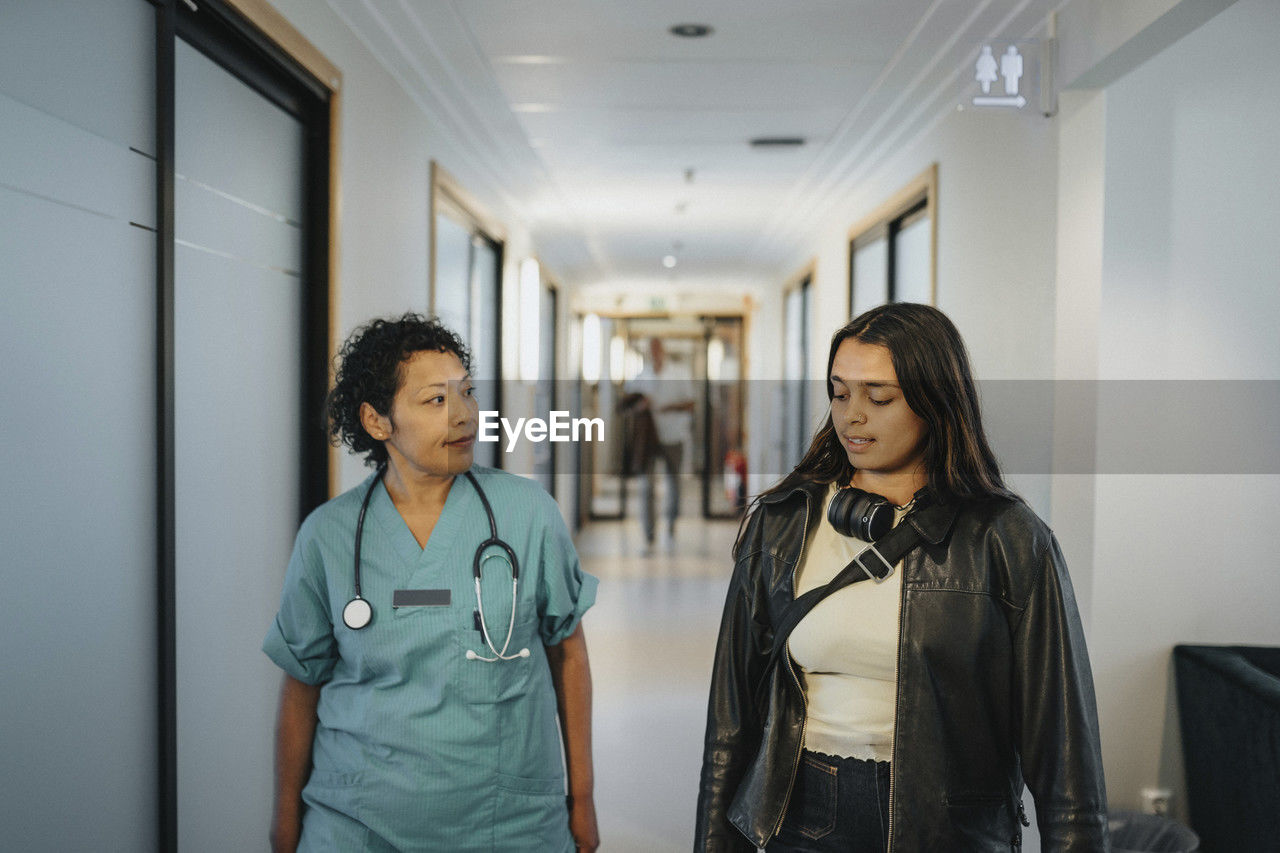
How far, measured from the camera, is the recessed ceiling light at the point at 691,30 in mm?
3221

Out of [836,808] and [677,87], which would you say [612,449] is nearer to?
[836,808]

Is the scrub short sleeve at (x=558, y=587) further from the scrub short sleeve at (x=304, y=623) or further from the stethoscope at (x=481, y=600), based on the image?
the scrub short sleeve at (x=304, y=623)

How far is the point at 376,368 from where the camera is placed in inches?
63.8

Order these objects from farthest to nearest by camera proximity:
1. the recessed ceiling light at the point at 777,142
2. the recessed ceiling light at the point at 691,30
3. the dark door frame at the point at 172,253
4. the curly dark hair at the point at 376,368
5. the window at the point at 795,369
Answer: the window at the point at 795,369 → the recessed ceiling light at the point at 777,142 → the recessed ceiling light at the point at 691,30 → the dark door frame at the point at 172,253 → the curly dark hair at the point at 376,368

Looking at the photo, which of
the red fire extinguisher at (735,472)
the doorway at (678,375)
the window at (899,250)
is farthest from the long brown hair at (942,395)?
the red fire extinguisher at (735,472)

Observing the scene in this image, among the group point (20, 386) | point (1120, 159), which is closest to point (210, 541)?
point (20, 386)

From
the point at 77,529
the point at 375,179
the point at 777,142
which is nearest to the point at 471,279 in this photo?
the point at 777,142

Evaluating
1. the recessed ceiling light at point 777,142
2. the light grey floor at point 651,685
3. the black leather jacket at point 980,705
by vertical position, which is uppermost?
the recessed ceiling light at point 777,142

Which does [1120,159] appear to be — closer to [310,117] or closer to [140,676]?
[310,117]

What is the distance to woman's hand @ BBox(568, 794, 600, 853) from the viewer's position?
163 centimetres

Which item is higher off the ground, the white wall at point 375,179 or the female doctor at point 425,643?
the white wall at point 375,179

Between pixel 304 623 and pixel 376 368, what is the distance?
0.41m

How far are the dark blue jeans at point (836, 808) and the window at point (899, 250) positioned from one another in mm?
2825

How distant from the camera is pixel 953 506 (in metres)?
1.39
